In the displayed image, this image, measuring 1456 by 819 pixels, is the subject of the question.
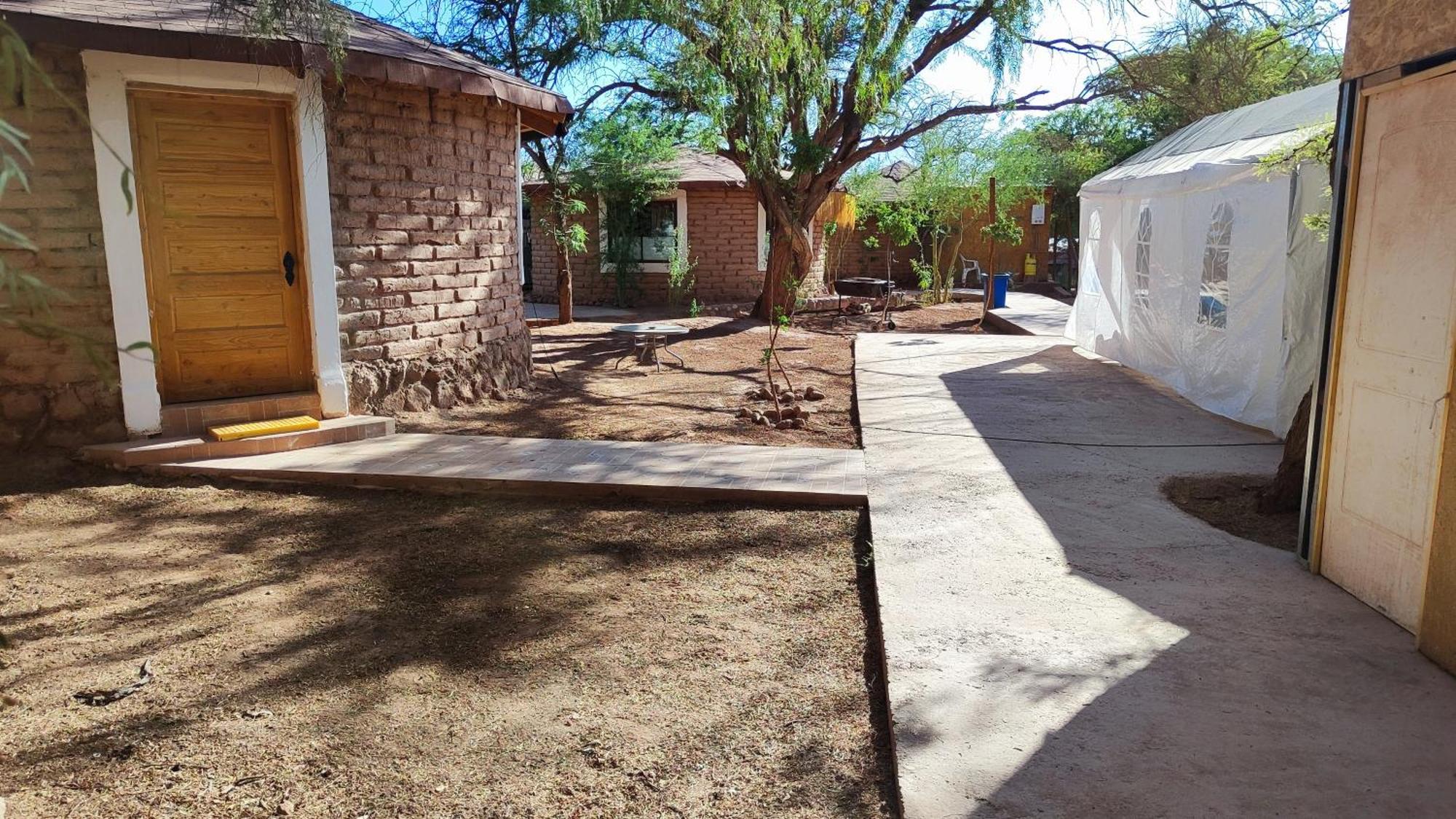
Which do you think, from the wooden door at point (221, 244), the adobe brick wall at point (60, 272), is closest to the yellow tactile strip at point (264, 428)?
the wooden door at point (221, 244)

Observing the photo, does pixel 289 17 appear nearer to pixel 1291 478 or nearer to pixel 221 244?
pixel 221 244

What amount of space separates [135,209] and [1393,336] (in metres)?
6.60

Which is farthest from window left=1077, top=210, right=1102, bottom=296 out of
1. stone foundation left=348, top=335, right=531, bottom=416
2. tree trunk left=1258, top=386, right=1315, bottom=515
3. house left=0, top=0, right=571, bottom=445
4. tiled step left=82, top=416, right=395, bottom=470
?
tiled step left=82, top=416, right=395, bottom=470

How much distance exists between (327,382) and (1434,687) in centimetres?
635

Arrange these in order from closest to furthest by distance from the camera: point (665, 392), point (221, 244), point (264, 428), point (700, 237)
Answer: point (264, 428), point (221, 244), point (665, 392), point (700, 237)

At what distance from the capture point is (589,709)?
318 centimetres

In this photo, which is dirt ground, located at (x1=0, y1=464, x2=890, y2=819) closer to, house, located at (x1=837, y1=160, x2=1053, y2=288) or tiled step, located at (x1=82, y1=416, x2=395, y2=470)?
tiled step, located at (x1=82, y1=416, x2=395, y2=470)

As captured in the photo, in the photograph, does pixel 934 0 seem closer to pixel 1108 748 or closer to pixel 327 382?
pixel 327 382

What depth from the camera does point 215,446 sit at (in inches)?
239

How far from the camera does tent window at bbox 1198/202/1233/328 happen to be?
8.13 meters

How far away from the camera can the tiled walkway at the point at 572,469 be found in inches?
218

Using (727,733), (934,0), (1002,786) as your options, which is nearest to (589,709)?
(727,733)

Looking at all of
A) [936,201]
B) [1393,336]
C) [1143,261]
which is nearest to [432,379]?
[1393,336]

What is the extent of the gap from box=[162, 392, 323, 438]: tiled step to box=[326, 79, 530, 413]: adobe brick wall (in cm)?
35
